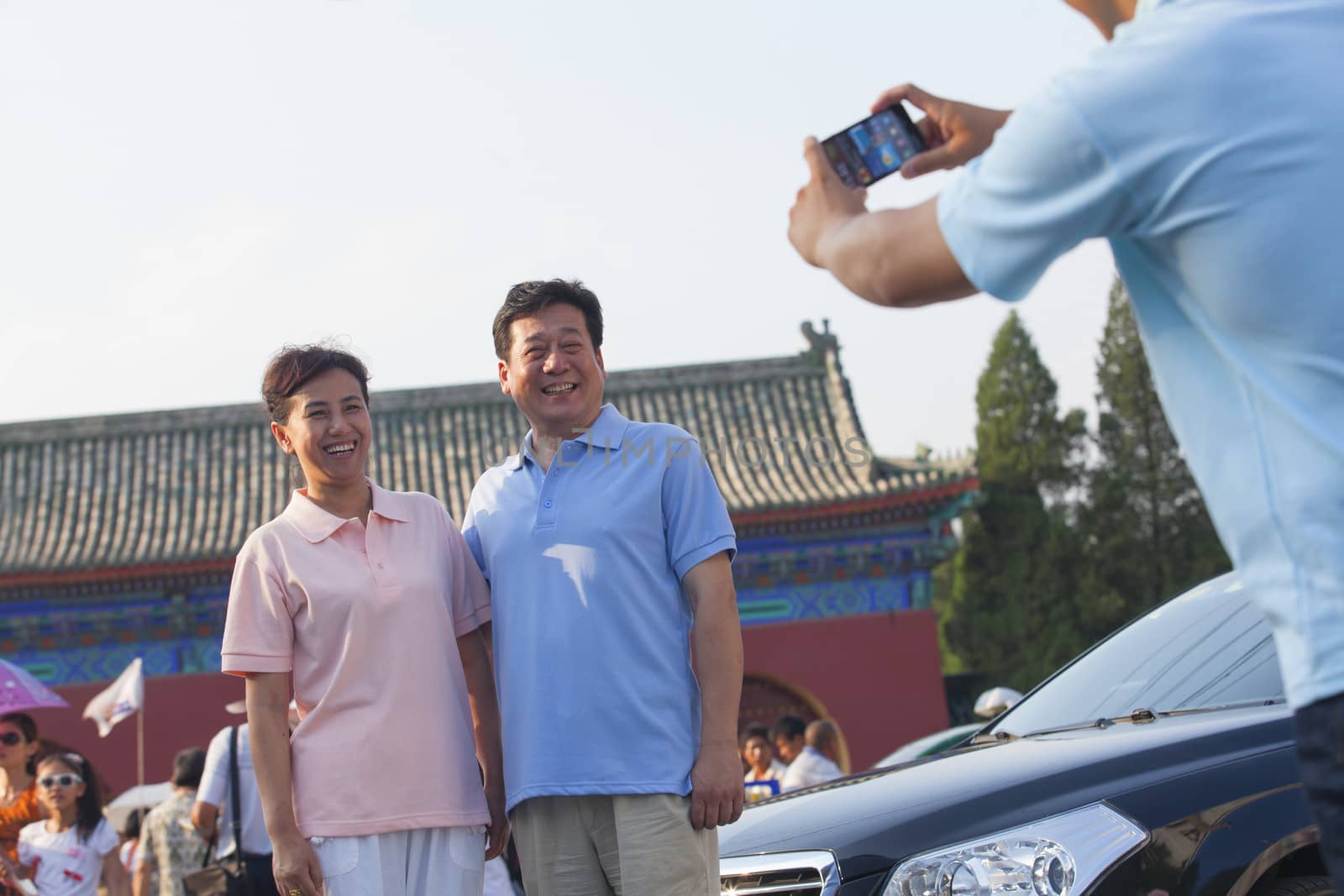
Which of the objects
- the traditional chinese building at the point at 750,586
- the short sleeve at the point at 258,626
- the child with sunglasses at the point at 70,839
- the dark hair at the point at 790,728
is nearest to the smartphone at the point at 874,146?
the short sleeve at the point at 258,626

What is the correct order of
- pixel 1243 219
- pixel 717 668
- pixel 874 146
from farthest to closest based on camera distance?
pixel 717 668 < pixel 874 146 < pixel 1243 219

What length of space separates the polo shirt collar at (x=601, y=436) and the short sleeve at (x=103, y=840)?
3443 millimetres

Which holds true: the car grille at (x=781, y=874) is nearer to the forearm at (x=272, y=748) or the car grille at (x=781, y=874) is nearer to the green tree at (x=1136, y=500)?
the forearm at (x=272, y=748)

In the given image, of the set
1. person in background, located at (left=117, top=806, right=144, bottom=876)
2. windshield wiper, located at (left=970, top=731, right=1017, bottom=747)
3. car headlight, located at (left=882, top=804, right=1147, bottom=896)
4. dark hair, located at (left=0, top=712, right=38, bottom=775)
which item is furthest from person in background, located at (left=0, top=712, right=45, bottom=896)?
car headlight, located at (left=882, top=804, right=1147, bottom=896)

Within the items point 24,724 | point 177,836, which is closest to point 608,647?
point 24,724

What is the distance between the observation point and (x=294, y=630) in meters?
2.85

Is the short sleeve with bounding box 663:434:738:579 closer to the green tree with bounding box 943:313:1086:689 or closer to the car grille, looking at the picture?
the car grille

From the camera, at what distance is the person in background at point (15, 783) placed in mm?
5742

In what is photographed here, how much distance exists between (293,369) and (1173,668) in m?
2.11

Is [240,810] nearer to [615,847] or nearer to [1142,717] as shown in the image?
[615,847]

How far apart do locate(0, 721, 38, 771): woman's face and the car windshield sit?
4.02 m

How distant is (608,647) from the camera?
276 centimetres

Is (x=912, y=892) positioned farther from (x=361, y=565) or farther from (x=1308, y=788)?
(x=1308, y=788)

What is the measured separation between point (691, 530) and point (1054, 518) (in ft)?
68.8
